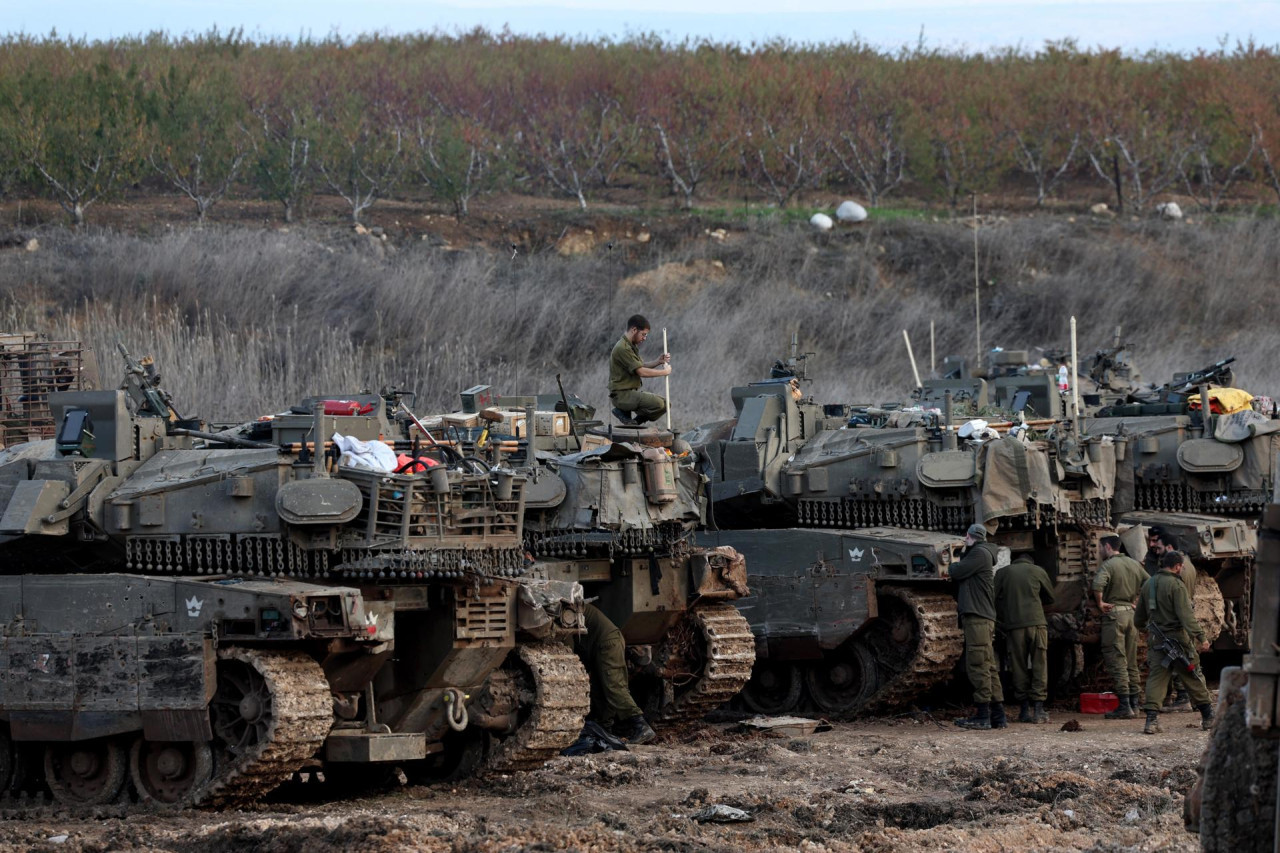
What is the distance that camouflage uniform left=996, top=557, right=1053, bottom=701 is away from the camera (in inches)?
629

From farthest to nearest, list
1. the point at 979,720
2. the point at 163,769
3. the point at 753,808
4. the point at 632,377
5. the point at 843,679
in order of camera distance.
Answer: the point at 843,679, the point at 979,720, the point at 632,377, the point at 163,769, the point at 753,808

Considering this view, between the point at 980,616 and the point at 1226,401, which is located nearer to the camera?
the point at 980,616

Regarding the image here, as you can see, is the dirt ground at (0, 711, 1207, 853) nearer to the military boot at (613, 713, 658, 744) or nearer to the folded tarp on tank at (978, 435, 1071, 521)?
the military boot at (613, 713, 658, 744)

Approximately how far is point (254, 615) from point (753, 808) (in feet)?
9.74

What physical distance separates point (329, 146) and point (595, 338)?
301 inches

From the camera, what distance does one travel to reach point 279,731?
10781 mm

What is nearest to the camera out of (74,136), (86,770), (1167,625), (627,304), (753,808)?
(753,808)

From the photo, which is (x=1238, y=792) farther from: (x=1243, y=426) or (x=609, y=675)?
(x=1243, y=426)

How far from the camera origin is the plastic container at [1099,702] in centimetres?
1686

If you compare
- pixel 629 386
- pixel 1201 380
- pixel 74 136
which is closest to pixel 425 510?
pixel 629 386

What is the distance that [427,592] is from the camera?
12141mm

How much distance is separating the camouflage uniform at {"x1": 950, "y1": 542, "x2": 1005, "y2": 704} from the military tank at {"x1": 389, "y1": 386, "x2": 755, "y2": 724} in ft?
6.01

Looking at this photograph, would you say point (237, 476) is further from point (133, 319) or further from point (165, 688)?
point (133, 319)

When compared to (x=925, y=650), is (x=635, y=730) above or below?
below
